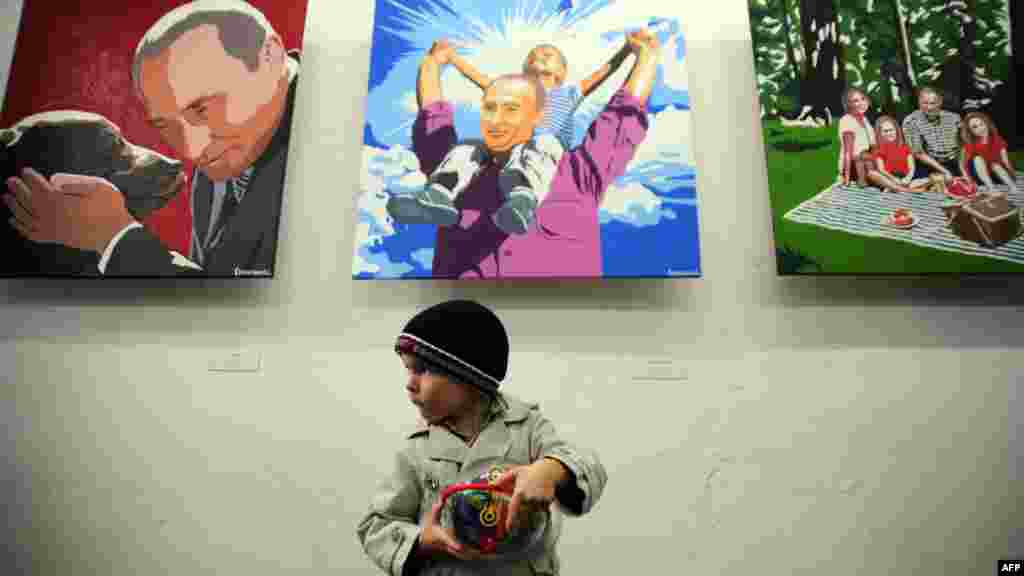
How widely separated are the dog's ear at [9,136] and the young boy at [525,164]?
5.23 ft

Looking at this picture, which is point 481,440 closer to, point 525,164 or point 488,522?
point 488,522

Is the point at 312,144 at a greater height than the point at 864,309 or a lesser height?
greater

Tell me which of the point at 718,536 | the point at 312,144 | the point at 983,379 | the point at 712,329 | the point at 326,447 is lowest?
the point at 718,536

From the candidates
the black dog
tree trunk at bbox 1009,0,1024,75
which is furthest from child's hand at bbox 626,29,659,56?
the black dog

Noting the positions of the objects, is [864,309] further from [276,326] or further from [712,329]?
[276,326]

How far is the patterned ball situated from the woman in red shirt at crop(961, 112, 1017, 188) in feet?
6.87

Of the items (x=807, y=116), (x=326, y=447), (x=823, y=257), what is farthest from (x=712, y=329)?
(x=326, y=447)

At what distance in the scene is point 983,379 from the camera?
7.16 ft

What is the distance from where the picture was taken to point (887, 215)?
2.20 m

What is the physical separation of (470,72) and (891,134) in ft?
5.08

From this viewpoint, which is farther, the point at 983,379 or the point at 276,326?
the point at 276,326

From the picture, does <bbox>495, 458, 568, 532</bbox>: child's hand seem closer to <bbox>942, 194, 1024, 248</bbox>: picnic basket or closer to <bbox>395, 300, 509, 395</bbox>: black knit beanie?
<bbox>395, 300, 509, 395</bbox>: black knit beanie

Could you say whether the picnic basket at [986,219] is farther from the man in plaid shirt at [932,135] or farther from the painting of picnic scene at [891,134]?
the man in plaid shirt at [932,135]

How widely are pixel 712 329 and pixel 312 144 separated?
1698 mm
